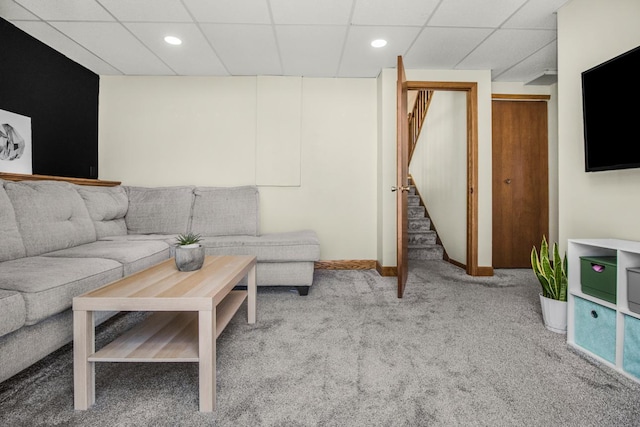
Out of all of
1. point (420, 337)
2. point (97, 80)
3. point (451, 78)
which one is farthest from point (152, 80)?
point (420, 337)

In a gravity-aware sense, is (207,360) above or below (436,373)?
above

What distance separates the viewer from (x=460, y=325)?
2.01 metres

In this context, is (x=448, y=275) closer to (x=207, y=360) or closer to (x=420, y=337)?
(x=420, y=337)

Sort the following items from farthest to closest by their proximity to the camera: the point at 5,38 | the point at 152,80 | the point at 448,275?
the point at 152,80 → the point at 448,275 → the point at 5,38

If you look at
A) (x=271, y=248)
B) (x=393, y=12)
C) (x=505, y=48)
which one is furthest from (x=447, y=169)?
(x=271, y=248)

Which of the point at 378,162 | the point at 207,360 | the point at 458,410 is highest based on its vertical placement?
the point at 378,162

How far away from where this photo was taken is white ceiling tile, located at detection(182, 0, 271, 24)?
2.26 m

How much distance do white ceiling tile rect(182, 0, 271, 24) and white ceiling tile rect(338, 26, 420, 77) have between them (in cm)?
76

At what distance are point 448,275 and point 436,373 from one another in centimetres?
210

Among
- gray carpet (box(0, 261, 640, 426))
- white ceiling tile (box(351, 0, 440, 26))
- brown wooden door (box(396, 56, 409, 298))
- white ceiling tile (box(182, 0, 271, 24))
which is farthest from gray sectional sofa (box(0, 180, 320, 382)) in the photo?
white ceiling tile (box(351, 0, 440, 26))

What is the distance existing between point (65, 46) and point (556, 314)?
458 centimetres

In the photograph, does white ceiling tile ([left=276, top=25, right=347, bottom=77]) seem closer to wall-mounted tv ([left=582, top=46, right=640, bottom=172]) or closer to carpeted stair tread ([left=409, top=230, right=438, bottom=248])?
wall-mounted tv ([left=582, top=46, right=640, bottom=172])

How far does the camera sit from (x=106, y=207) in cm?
291

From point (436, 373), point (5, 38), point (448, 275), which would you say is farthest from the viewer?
point (448, 275)
